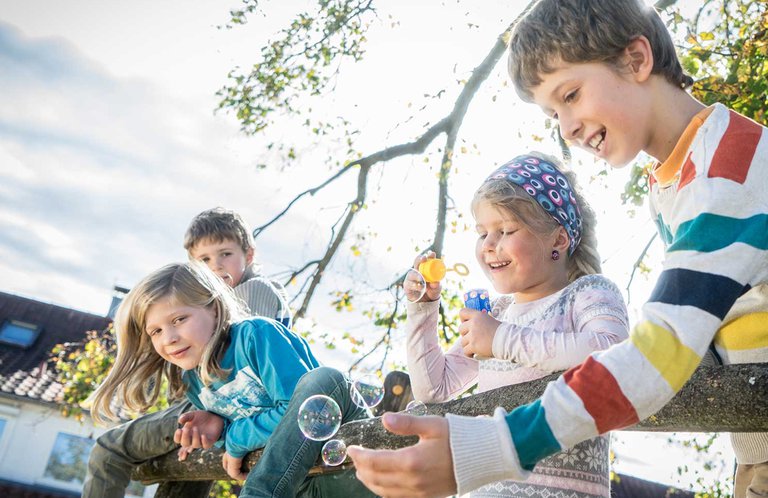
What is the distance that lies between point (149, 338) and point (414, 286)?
5.53 feet

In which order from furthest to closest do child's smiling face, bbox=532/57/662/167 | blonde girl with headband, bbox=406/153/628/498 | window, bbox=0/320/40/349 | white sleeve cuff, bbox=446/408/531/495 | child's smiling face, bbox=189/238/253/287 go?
window, bbox=0/320/40/349 < child's smiling face, bbox=189/238/253/287 < blonde girl with headband, bbox=406/153/628/498 < child's smiling face, bbox=532/57/662/167 < white sleeve cuff, bbox=446/408/531/495

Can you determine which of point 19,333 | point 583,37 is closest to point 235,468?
point 583,37

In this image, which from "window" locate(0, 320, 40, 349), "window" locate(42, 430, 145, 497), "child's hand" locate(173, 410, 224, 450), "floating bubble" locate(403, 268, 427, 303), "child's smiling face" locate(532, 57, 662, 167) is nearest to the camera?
"child's smiling face" locate(532, 57, 662, 167)

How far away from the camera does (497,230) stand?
2.48m

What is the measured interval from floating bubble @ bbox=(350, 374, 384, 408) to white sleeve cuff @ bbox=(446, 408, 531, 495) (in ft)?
5.64

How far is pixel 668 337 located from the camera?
4.09 feet

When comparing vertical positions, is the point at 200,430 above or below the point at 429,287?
below

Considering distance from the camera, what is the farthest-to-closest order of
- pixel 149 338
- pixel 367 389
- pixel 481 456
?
pixel 149 338
pixel 367 389
pixel 481 456

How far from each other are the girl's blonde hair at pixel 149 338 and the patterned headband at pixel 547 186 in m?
1.51

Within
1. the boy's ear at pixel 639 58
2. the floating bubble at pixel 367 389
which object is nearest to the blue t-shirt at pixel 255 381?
the floating bubble at pixel 367 389

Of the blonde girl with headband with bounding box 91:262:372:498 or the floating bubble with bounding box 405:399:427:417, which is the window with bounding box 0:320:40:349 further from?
the floating bubble with bounding box 405:399:427:417

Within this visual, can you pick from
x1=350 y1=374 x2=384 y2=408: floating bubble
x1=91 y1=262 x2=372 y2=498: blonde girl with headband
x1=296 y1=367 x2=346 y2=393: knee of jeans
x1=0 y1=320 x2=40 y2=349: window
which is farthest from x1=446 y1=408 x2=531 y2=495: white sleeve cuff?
x1=0 y1=320 x2=40 y2=349: window

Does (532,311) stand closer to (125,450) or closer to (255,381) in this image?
(255,381)

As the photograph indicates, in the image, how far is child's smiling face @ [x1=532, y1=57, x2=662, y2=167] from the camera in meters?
1.75
